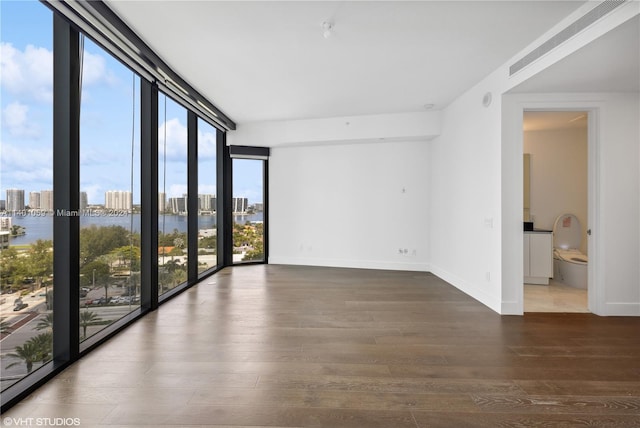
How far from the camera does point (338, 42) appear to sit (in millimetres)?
3371

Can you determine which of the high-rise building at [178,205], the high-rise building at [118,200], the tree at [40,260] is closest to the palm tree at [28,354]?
the tree at [40,260]

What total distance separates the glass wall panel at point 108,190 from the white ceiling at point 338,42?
58 centimetres

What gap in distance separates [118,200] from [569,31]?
14.7 feet

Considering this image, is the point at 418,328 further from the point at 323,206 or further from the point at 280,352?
the point at 323,206

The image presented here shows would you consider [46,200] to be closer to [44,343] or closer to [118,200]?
[118,200]

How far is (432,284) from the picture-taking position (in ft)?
17.7

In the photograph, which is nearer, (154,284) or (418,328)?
(418,328)

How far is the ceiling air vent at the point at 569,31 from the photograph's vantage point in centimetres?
249

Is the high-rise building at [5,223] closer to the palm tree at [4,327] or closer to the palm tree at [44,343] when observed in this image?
the palm tree at [4,327]

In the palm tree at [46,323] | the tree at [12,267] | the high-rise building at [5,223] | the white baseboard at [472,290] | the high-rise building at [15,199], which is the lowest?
the white baseboard at [472,290]

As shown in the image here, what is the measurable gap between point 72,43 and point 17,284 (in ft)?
6.13

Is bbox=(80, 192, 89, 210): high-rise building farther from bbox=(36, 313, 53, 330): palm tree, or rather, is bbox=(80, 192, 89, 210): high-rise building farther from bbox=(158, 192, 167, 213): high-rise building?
bbox=(158, 192, 167, 213): high-rise building

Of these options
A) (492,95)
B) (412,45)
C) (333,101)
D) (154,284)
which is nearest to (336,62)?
(412,45)

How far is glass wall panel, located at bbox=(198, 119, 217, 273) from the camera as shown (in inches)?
223
